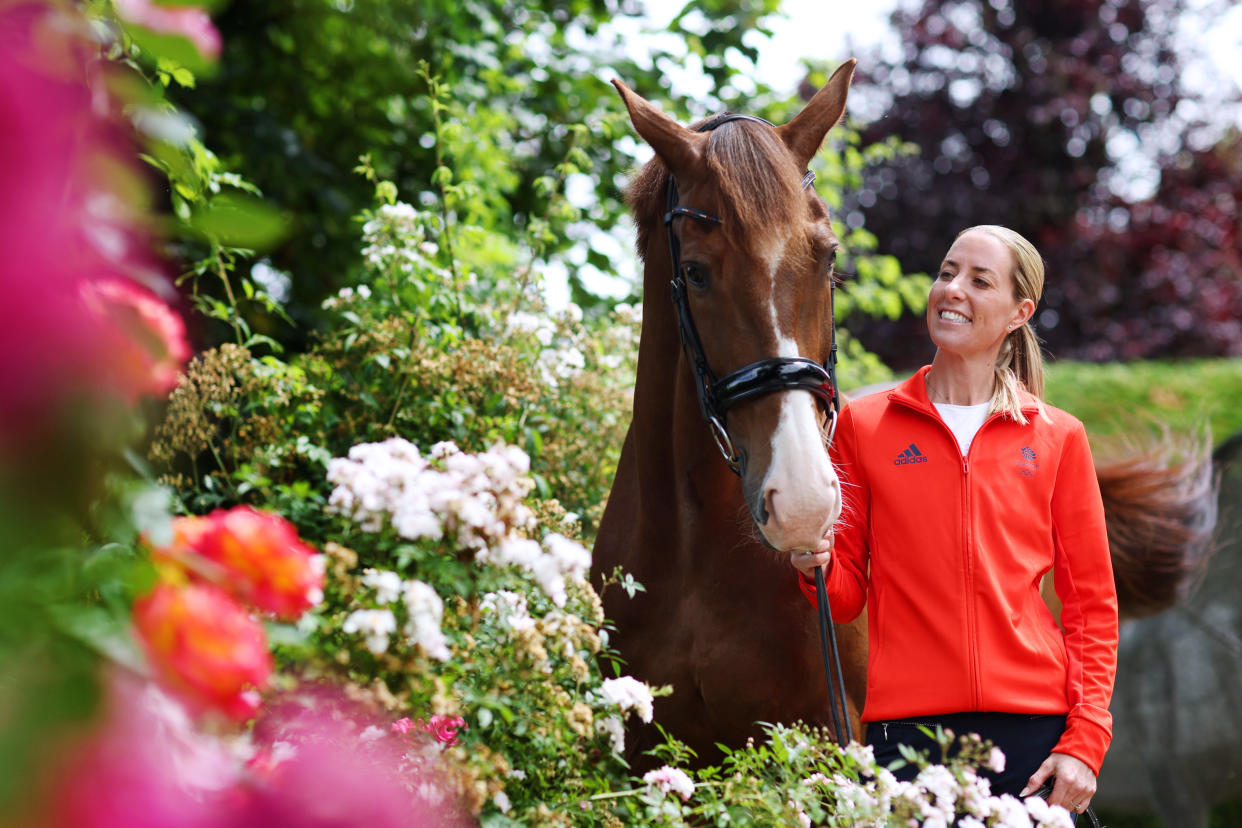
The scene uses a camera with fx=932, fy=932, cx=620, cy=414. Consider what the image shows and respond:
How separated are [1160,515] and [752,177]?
9.55 feet

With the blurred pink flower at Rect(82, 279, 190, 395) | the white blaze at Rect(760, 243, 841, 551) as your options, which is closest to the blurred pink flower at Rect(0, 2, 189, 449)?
the blurred pink flower at Rect(82, 279, 190, 395)

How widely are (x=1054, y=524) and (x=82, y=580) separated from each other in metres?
1.87

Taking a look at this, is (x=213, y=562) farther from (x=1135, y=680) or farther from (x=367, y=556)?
(x=1135, y=680)

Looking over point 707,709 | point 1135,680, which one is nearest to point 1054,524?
point 707,709

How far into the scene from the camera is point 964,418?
2109 millimetres

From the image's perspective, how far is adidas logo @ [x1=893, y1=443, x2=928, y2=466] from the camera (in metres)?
2.06

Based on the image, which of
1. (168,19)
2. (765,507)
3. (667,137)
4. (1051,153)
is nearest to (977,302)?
(765,507)

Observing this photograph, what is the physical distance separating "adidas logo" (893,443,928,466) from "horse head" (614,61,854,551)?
182mm

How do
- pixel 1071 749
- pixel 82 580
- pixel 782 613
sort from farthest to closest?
pixel 782 613 < pixel 1071 749 < pixel 82 580

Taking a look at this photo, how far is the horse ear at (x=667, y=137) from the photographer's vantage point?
2.24 m

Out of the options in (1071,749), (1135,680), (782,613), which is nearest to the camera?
(1071,749)

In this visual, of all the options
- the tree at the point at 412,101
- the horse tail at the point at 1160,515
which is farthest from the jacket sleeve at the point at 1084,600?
the tree at the point at 412,101

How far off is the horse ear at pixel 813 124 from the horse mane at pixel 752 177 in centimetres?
8

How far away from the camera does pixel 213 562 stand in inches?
34.1
